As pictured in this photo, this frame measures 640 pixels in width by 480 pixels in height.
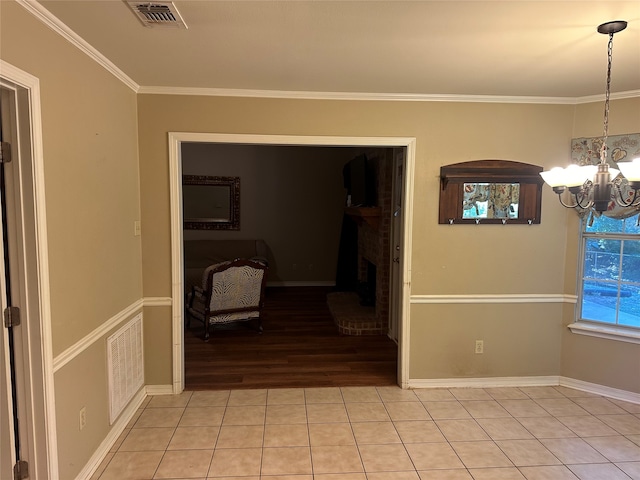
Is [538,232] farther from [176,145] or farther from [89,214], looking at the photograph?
[89,214]

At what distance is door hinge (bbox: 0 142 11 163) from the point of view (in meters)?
1.76

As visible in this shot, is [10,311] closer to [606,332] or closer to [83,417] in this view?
[83,417]

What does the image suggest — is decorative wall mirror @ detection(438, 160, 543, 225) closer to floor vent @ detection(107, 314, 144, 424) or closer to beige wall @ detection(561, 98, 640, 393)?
beige wall @ detection(561, 98, 640, 393)

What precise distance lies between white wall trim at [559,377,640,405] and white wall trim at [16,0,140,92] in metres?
4.22

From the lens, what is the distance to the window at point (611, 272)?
3166mm

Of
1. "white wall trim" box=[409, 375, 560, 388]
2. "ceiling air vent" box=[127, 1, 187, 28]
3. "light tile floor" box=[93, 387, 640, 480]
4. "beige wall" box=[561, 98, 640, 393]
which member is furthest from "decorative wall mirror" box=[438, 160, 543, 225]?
"ceiling air vent" box=[127, 1, 187, 28]

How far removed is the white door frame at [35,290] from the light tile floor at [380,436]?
53cm

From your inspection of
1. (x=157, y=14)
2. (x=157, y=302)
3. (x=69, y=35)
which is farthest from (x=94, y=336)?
(x=157, y=14)

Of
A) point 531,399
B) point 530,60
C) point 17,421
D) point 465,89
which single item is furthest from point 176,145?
point 531,399

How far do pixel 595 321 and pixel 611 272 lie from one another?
0.43 metres

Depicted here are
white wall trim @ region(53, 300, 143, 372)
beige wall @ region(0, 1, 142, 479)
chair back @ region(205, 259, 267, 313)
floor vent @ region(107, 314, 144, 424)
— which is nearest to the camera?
beige wall @ region(0, 1, 142, 479)

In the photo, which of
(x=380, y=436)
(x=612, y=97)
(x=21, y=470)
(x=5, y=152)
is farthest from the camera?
(x=612, y=97)

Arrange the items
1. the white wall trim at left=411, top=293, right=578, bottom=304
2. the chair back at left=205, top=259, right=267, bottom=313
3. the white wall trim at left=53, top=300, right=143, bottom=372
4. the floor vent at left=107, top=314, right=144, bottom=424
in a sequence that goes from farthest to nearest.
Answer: the chair back at left=205, top=259, right=267, bottom=313 → the white wall trim at left=411, top=293, right=578, bottom=304 → the floor vent at left=107, top=314, right=144, bottom=424 → the white wall trim at left=53, top=300, right=143, bottom=372

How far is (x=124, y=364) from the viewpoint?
2805 mm
